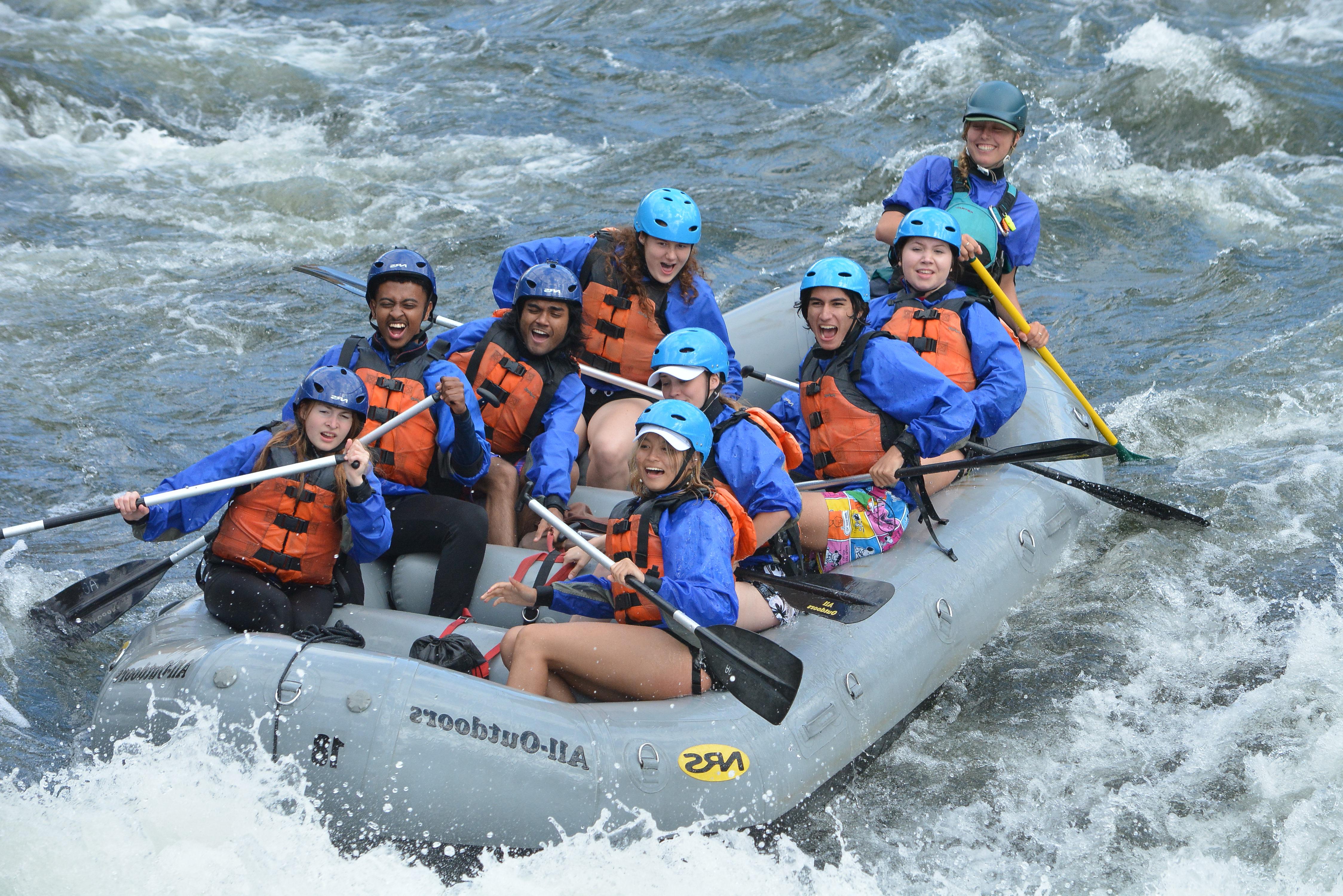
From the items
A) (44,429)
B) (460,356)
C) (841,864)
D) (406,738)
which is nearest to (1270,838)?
(841,864)

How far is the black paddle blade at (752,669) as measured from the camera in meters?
3.74

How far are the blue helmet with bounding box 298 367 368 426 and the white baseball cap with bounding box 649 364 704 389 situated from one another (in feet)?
3.18

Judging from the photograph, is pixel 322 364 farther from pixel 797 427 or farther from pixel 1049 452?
pixel 1049 452

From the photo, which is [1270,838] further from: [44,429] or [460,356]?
[44,429]

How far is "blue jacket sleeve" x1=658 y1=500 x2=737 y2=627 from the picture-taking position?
377cm

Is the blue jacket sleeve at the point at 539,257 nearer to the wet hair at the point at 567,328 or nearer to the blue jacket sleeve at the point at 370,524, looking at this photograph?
the wet hair at the point at 567,328

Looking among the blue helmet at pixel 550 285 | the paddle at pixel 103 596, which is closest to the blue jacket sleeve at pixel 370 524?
the paddle at pixel 103 596

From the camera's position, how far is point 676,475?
12.8 ft

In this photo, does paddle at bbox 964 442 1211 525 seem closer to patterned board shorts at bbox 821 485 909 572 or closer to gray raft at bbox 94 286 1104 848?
patterned board shorts at bbox 821 485 909 572

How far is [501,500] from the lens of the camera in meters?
4.98

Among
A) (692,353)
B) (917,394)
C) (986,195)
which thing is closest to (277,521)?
(692,353)

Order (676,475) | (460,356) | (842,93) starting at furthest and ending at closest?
1. (842,93)
2. (460,356)
3. (676,475)

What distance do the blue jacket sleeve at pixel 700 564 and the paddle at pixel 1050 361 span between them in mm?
2673

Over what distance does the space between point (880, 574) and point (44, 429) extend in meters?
5.08
